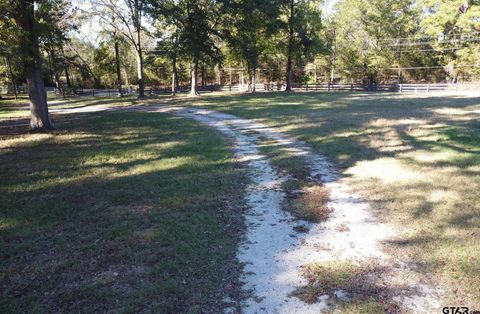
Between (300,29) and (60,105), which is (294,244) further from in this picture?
(300,29)

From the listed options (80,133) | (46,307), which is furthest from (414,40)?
(46,307)

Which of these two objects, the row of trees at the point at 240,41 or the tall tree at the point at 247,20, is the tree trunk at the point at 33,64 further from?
the tall tree at the point at 247,20

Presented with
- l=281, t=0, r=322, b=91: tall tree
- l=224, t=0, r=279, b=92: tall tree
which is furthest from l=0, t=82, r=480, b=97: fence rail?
l=224, t=0, r=279, b=92: tall tree

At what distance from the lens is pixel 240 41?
98.3ft

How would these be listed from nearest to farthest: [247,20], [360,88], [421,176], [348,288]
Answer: [348,288] → [421,176] → [247,20] → [360,88]

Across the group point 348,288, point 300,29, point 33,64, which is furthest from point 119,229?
point 300,29

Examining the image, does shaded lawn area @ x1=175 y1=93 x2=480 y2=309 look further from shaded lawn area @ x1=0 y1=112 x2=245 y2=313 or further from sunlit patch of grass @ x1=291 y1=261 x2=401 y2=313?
shaded lawn area @ x1=0 y1=112 x2=245 y2=313

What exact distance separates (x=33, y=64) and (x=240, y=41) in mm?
19090

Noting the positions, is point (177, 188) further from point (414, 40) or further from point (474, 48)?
point (414, 40)

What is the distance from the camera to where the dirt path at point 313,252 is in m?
3.81

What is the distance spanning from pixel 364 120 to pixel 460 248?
1160 centimetres

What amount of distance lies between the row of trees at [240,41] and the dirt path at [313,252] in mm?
11651

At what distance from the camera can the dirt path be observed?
150 inches

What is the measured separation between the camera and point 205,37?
26.5 metres
